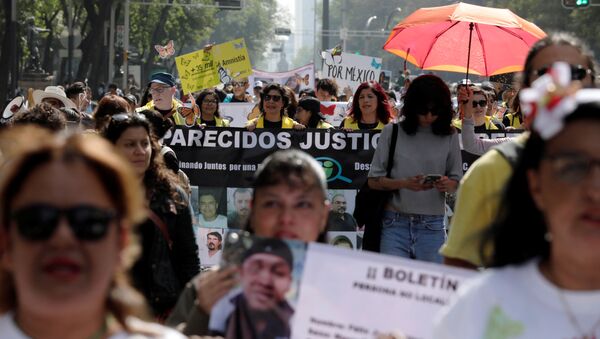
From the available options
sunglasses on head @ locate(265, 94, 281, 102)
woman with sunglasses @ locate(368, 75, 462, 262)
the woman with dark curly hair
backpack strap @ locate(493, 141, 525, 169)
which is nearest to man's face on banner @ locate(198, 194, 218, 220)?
the woman with dark curly hair

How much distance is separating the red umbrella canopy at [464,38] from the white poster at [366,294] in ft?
18.9

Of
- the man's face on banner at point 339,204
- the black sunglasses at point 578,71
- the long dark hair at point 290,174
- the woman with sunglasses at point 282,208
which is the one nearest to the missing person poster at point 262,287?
the woman with sunglasses at point 282,208

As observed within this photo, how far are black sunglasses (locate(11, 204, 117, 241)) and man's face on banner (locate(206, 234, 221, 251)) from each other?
24.3 feet

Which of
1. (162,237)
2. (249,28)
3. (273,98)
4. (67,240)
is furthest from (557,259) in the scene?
(249,28)

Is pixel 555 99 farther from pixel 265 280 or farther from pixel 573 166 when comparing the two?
pixel 265 280

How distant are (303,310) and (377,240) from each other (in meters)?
4.07

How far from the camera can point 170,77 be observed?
11602 millimetres

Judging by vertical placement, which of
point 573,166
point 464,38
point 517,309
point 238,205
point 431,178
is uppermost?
point 464,38

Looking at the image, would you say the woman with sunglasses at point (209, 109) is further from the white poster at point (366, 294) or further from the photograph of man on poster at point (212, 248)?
the white poster at point (366, 294)

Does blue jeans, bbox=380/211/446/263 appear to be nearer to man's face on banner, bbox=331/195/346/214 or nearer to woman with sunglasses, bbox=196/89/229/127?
man's face on banner, bbox=331/195/346/214

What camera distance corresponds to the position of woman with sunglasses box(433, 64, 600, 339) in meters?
2.50

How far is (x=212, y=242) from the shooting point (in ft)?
32.3

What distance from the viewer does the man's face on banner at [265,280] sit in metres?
3.20

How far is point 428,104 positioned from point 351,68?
537 inches
